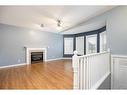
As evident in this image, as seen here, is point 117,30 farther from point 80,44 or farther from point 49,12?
point 80,44

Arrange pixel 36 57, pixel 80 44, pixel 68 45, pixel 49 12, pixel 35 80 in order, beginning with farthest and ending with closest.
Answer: pixel 68 45, pixel 80 44, pixel 36 57, pixel 49 12, pixel 35 80

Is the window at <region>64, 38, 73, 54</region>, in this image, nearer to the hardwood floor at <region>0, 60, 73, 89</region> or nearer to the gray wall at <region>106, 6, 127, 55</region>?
the hardwood floor at <region>0, 60, 73, 89</region>

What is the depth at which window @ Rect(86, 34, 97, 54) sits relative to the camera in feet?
24.3

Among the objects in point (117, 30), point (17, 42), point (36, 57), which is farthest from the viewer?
point (36, 57)

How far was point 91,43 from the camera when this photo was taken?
794 centimetres

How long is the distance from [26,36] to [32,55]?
1321mm

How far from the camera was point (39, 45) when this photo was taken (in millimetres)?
7766

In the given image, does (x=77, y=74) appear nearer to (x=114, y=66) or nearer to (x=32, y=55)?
(x=114, y=66)

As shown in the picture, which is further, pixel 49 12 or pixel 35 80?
pixel 49 12

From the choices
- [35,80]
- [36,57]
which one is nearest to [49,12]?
[35,80]

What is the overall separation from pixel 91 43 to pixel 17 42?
499cm

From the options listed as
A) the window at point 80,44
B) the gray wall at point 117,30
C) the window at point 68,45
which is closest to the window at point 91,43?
the window at point 80,44

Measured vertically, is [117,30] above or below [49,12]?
below
